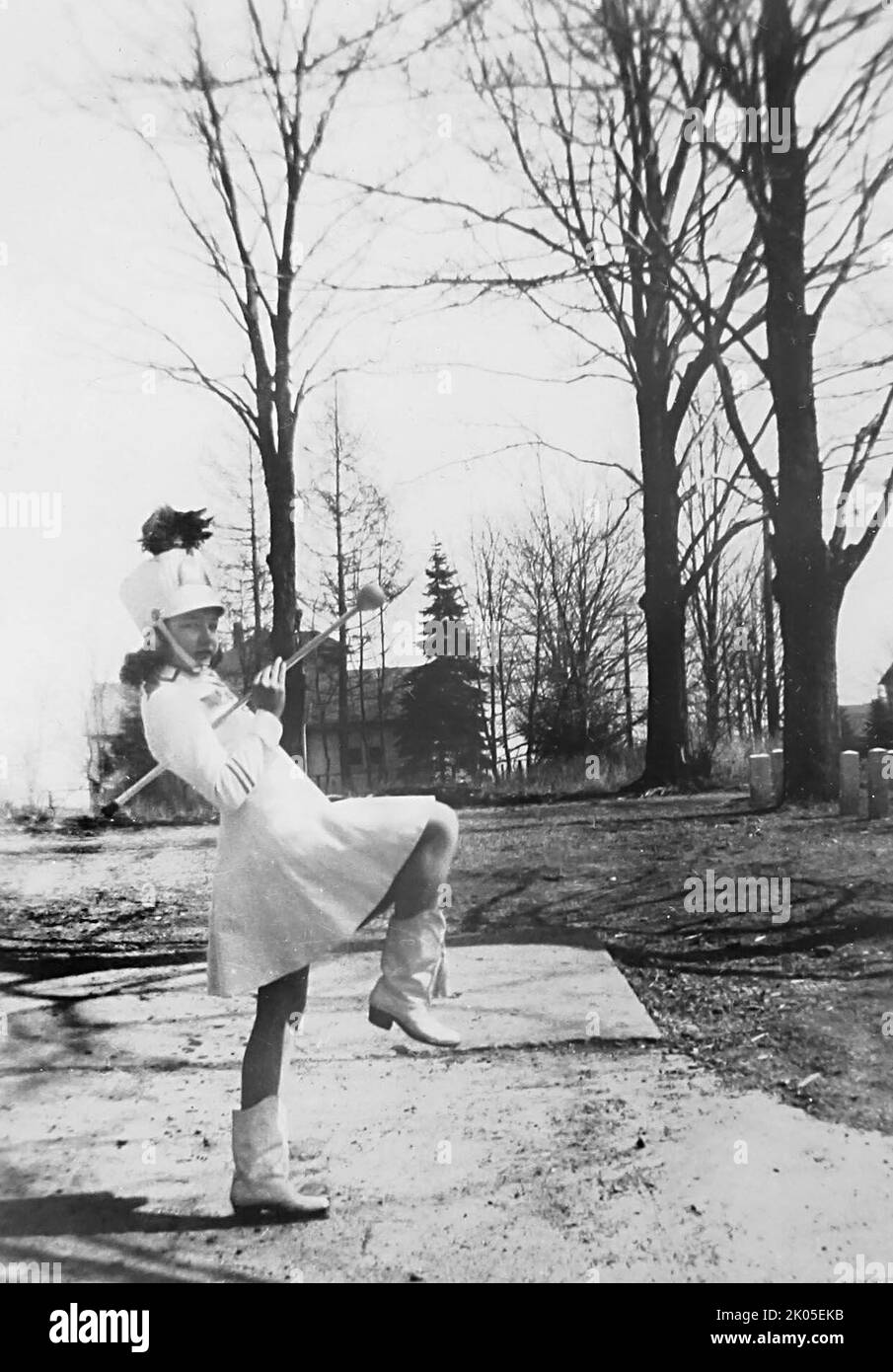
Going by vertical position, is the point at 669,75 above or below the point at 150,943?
above

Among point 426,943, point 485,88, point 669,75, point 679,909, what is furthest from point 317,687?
point 669,75

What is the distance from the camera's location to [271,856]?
7.79 ft

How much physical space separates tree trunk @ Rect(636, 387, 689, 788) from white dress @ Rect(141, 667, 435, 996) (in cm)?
119

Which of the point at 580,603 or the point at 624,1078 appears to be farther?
the point at 580,603

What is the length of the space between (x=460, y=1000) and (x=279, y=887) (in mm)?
801

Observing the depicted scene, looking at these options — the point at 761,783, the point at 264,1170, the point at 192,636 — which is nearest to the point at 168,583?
the point at 192,636

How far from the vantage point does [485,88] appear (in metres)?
3.47

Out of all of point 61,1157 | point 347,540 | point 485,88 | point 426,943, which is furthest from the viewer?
point 485,88

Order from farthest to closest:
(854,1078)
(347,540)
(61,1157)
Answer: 1. (347,540)
2. (854,1078)
3. (61,1157)

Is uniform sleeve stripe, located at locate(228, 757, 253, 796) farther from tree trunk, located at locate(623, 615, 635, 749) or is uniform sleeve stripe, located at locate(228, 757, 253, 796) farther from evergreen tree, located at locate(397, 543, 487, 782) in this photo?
tree trunk, located at locate(623, 615, 635, 749)

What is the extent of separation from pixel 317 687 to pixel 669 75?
7.49 feet

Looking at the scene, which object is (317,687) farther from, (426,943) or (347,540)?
(426,943)

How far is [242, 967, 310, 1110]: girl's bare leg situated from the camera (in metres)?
2.37
